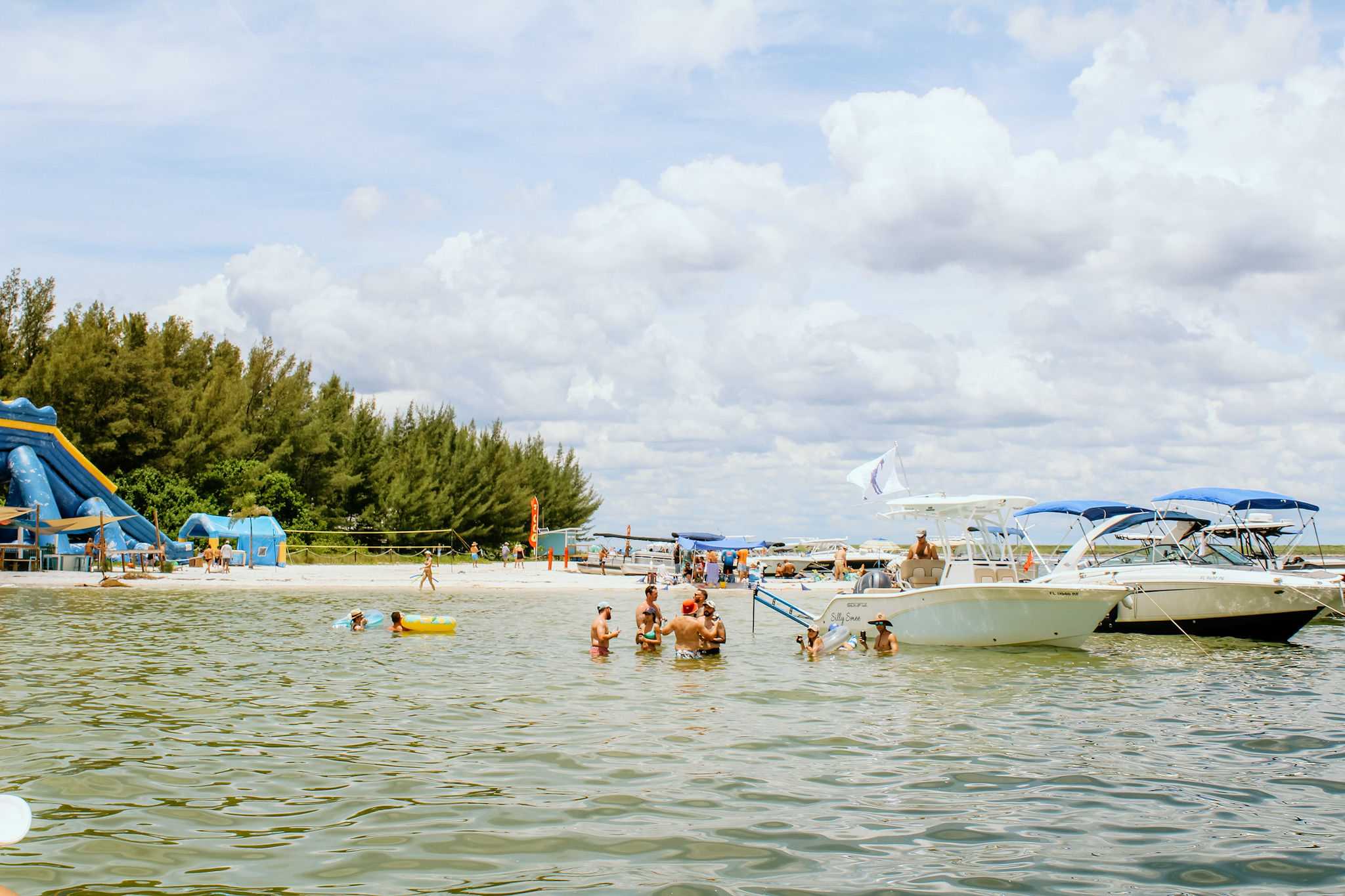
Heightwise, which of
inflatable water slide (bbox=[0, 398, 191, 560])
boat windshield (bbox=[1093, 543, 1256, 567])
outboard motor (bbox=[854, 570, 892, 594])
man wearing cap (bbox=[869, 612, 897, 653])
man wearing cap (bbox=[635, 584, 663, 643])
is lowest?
man wearing cap (bbox=[869, 612, 897, 653])

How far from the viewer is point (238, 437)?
58281 mm

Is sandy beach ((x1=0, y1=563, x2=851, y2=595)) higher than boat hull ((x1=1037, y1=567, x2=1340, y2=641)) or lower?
lower

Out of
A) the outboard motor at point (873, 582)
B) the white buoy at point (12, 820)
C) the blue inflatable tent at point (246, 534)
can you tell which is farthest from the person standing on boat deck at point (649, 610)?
the blue inflatable tent at point (246, 534)

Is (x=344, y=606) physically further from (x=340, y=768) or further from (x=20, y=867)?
(x=20, y=867)

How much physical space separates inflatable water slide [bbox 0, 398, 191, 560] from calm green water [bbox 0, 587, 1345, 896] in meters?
27.7

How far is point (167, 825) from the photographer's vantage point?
7.77m

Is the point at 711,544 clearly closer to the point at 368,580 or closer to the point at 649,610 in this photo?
the point at 368,580

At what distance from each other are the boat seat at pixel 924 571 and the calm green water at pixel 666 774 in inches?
120

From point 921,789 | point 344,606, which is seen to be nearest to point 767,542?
point 344,606

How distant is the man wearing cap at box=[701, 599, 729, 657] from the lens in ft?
63.6

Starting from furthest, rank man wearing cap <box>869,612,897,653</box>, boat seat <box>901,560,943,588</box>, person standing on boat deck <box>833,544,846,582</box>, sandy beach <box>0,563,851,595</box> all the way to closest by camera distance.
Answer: person standing on boat deck <box>833,544,846,582</box> → sandy beach <box>0,563,851,595</box> → boat seat <box>901,560,943,588</box> → man wearing cap <box>869,612,897,653</box>

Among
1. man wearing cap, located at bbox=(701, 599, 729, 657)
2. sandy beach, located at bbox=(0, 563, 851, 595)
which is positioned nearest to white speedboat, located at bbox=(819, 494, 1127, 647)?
man wearing cap, located at bbox=(701, 599, 729, 657)

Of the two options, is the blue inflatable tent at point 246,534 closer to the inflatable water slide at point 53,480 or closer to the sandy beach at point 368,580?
the sandy beach at point 368,580

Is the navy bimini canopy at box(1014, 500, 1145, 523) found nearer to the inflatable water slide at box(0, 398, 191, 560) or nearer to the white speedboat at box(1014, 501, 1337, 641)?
the white speedboat at box(1014, 501, 1337, 641)
